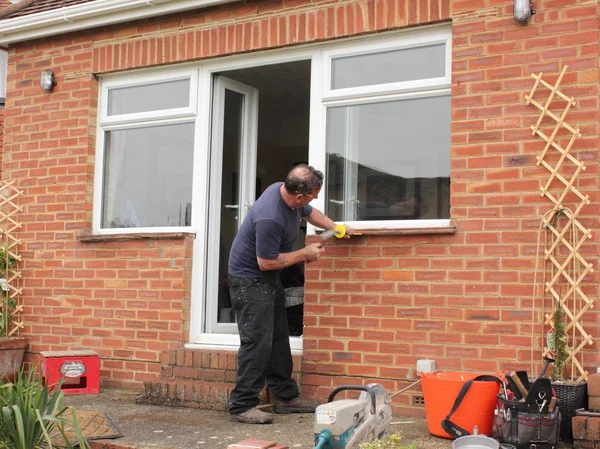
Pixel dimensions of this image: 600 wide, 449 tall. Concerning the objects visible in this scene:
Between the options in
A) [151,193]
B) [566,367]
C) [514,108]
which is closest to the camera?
[566,367]

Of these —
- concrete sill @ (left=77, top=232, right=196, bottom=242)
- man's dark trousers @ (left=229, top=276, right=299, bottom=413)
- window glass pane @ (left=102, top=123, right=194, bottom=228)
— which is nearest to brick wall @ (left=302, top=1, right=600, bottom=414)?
man's dark trousers @ (left=229, top=276, right=299, bottom=413)

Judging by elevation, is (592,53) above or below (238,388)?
above

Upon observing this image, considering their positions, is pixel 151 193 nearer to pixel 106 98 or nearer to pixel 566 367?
pixel 106 98

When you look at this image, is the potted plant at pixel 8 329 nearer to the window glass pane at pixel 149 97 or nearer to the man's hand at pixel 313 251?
the window glass pane at pixel 149 97

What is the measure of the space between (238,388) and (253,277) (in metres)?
0.82

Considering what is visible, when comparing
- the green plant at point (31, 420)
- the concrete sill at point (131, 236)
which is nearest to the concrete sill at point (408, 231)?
the concrete sill at point (131, 236)

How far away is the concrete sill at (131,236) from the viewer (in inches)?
287

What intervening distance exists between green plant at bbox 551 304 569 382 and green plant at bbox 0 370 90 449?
3050mm

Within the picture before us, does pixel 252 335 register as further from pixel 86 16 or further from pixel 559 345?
pixel 86 16

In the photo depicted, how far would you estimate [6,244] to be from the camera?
8172 millimetres

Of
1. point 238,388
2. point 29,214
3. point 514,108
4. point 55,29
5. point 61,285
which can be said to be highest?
point 55,29

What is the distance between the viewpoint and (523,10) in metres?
5.80

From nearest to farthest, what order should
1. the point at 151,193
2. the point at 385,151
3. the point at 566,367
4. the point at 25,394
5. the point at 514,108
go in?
the point at 25,394, the point at 566,367, the point at 514,108, the point at 385,151, the point at 151,193

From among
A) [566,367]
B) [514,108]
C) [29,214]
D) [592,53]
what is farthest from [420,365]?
[29,214]
